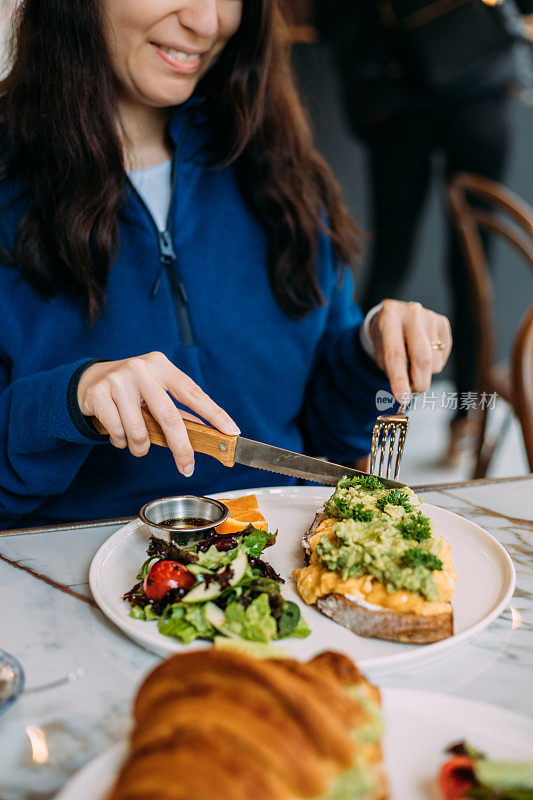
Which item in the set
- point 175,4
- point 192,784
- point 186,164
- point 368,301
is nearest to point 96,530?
point 192,784

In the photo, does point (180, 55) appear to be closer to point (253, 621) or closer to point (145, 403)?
point (145, 403)

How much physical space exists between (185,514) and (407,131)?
10.2ft

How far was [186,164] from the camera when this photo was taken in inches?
65.7

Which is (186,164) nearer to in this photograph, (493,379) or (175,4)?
(175,4)

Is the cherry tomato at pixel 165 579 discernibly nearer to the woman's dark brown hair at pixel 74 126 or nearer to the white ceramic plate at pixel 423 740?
the white ceramic plate at pixel 423 740

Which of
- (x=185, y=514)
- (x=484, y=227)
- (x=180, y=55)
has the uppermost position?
(x=180, y=55)

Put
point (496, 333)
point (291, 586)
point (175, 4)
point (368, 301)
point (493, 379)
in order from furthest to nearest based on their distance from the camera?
point (496, 333) < point (368, 301) < point (493, 379) < point (175, 4) < point (291, 586)

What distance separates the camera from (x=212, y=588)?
2.98 ft

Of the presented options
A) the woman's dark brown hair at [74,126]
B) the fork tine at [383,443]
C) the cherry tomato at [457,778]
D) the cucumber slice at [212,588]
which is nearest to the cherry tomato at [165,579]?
the cucumber slice at [212,588]

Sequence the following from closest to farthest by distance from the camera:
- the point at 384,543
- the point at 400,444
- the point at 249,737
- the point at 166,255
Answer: the point at 249,737
the point at 384,543
the point at 400,444
the point at 166,255

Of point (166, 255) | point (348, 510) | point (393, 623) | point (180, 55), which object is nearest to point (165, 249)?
point (166, 255)

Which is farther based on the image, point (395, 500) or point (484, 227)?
point (484, 227)

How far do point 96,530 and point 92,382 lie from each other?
27 cm

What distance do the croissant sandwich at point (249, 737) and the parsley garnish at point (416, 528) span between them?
38 centimetres
